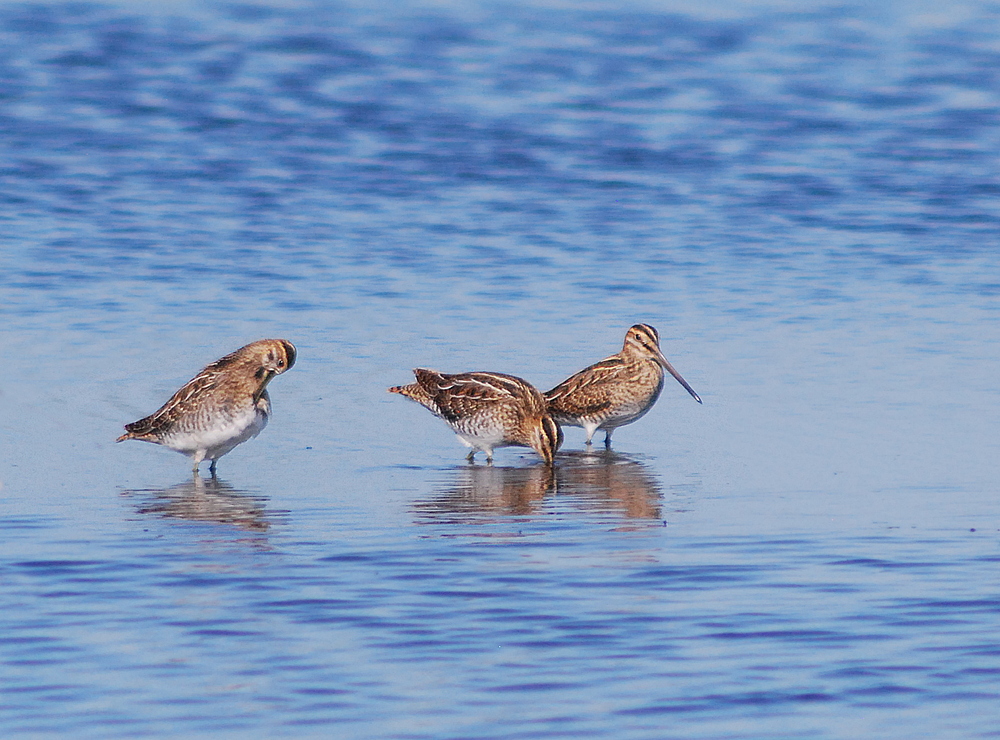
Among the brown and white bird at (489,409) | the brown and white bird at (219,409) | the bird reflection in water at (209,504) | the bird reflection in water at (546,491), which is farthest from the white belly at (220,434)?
the brown and white bird at (489,409)

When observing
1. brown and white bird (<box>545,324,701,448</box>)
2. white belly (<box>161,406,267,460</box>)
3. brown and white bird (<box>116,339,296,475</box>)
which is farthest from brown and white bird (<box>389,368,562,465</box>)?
white belly (<box>161,406,267,460</box>)

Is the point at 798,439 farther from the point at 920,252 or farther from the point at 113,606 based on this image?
the point at 920,252

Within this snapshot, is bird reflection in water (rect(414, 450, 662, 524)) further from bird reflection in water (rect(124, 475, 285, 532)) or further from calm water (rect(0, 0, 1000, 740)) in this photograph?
bird reflection in water (rect(124, 475, 285, 532))

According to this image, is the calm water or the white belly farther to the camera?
the white belly

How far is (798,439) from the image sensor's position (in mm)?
11336

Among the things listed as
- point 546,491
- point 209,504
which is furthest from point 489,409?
point 209,504

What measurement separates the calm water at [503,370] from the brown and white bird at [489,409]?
1.05 feet

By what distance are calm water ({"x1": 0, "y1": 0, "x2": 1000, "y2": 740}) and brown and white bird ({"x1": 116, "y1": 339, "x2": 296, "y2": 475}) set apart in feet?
0.80

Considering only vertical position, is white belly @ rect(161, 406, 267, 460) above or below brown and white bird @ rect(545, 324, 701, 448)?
below

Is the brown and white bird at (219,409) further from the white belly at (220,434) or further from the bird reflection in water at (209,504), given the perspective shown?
the bird reflection in water at (209,504)

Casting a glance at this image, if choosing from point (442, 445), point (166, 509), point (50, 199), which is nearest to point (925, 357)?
point (442, 445)

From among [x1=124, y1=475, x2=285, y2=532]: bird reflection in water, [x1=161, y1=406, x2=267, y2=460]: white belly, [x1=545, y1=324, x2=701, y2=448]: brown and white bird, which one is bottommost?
[x1=124, y1=475, x2=285, y2=532]: bird reflection in water

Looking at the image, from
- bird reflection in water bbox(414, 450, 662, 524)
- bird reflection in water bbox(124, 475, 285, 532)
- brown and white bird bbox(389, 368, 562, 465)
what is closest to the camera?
bird reflection in water bbox(124, 475, 285, 532)

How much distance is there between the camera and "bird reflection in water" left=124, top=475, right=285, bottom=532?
364 inches
